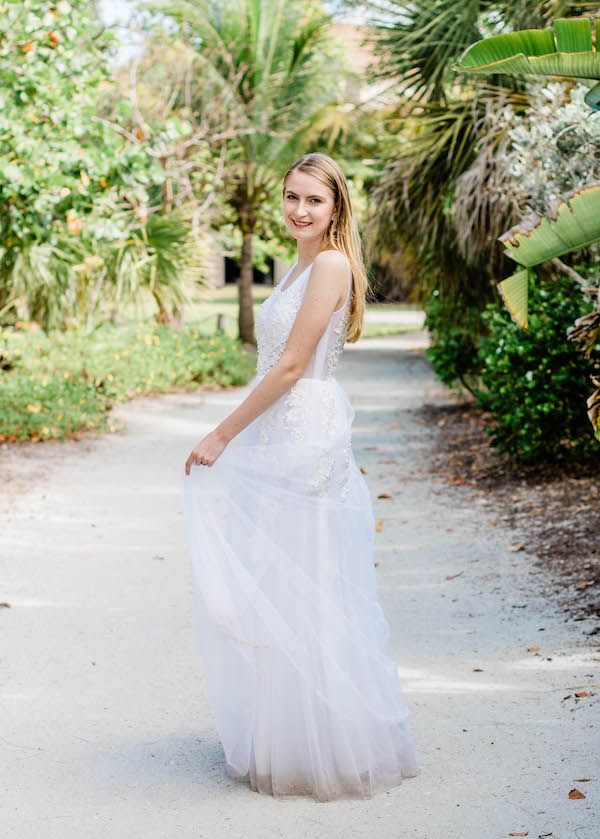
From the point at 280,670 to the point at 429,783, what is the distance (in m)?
0.65

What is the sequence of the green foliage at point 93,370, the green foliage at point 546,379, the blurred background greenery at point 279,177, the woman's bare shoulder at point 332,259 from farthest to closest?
the green foliage at point 93,370 → the green foliage at point 546,379 → the blurred background greenery at point 279,177 → the woman's bare shoulder at point 332,259

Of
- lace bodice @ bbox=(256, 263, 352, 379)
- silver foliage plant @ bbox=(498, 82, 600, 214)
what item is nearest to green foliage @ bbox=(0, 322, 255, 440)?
silver foliage plant @ bbox=(498, 82, 600, 214)

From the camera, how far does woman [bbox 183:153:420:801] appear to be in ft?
11.2

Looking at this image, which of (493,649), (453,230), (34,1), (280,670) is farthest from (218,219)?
(280,670)

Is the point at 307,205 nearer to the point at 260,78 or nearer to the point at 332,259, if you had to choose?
the point at 332,259

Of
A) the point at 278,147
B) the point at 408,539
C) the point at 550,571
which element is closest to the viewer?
the point at 550,571

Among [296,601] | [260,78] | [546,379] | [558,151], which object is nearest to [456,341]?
[546,379]

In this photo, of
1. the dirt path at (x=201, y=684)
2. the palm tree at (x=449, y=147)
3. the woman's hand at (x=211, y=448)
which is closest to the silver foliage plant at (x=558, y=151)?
the palm tree at (x=449, y=147)

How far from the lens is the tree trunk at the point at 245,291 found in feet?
66.4

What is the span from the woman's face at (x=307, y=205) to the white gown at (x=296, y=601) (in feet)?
0.51

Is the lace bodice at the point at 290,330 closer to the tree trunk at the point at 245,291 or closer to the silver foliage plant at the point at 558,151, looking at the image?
the silver foliage plant at the point at 558,151

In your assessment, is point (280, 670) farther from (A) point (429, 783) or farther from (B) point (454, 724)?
(B) point (454, 724)

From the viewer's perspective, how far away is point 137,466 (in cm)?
944

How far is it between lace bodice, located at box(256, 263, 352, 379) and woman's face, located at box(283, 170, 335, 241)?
14 centimetres
